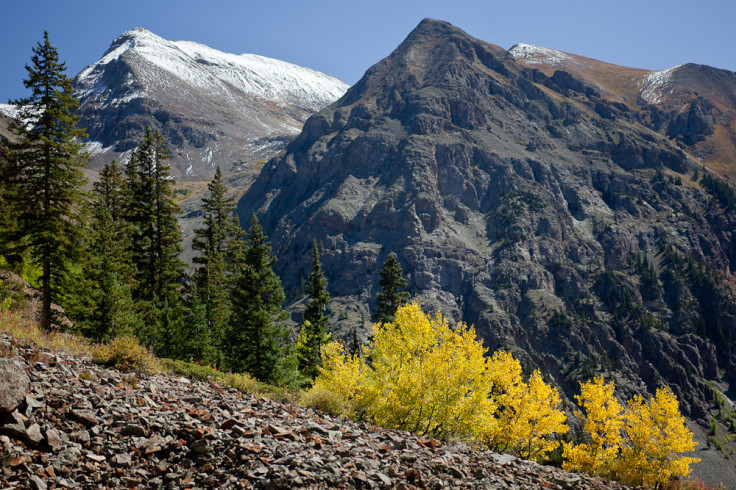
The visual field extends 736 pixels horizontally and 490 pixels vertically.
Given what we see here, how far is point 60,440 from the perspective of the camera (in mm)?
9312

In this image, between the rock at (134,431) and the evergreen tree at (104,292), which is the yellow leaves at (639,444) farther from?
the evergreen tree at (104,292)

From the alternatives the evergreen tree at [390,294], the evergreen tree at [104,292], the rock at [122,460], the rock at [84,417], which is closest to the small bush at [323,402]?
the rock at [122,460]

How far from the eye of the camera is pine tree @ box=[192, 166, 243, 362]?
40.3 meters

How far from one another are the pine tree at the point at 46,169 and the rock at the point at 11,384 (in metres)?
17.3

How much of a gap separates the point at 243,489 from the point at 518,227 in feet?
667

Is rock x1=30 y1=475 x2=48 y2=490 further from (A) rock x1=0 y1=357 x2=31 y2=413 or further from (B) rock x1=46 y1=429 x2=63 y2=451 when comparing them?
(A) rock x1=0 y1=357 x2=31 y2=413

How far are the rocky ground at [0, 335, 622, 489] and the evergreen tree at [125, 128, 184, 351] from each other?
24144mm

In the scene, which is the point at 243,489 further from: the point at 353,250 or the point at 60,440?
the point at 353,250

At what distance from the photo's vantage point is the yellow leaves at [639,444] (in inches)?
1172

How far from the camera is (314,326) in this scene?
42.1 m

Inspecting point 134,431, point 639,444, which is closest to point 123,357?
point 134,431

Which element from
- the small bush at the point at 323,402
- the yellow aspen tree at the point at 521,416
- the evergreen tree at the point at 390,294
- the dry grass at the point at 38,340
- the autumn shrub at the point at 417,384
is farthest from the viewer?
the evergreen tree at the point at 390,294

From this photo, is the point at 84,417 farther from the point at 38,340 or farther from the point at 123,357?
the point at 38,340

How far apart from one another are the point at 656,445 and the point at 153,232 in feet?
135
